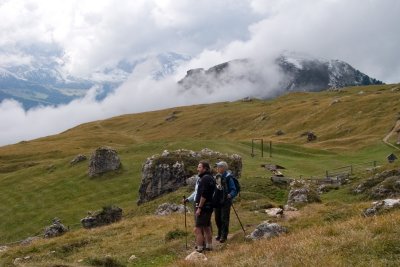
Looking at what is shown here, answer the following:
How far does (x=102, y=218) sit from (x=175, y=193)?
7596 mm

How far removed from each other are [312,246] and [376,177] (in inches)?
924

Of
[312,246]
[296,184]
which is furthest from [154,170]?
[312,246]

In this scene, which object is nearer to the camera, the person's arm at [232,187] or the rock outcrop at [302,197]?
the person's arm at [232,187]

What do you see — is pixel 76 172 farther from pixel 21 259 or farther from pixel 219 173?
pixel 219 173

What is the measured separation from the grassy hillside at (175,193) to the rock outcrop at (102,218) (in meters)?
2.27

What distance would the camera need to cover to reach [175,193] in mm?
45156

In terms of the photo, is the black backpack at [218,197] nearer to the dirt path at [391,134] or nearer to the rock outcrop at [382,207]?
the rock outcrop at [382,207]

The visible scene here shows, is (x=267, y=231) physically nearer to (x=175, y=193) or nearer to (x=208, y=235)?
(x=208, y=235)

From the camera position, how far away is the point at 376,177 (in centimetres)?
3569

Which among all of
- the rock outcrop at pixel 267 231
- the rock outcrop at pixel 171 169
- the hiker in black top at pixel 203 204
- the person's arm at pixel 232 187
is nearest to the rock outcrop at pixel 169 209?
the rock outcrop at pixel 171 169

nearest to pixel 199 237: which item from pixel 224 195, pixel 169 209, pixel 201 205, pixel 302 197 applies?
pixel 201 205

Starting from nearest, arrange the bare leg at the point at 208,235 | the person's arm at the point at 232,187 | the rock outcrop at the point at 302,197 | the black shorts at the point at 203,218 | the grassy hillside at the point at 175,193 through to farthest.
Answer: the black shorts at the point at 203,218 → the bare leg at the point at 208,235 → the person's arm at the point at 232,187 → the grassy hillside at the point at 175,193 → the rock outcrop at the point at 302,197

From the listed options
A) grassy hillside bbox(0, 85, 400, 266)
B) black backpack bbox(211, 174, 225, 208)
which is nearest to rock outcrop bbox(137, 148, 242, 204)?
grassy hillside bbox(0, 85, 400, 266)

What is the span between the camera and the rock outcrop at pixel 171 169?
51.9 metres
